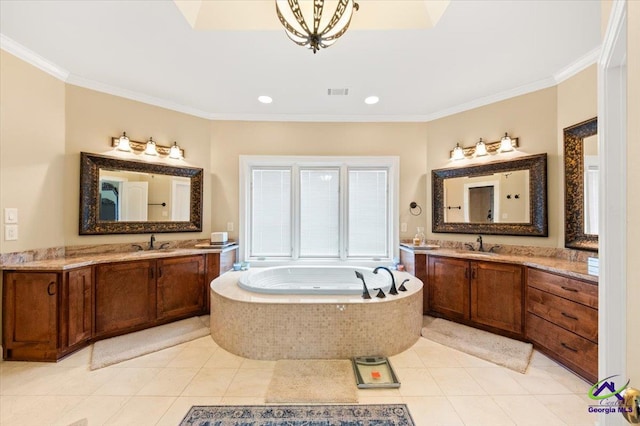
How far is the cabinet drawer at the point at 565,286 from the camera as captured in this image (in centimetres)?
197

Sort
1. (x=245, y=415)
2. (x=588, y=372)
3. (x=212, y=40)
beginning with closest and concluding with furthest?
(x=245, y=415) → (x=588, y=372) → (x=212, y=40)

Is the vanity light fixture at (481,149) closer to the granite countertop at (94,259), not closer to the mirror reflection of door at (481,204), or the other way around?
the mirror reflection of door at (481,204)

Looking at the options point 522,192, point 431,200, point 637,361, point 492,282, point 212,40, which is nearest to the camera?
point 637,361

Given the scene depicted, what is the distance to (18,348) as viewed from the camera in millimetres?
2252

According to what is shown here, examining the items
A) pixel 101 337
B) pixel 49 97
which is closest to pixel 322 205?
pixel 101 337

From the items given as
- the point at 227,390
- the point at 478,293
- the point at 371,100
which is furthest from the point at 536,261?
the point at 227,390

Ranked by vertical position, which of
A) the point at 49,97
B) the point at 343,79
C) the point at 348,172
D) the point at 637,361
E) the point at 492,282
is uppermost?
the point at 343,79

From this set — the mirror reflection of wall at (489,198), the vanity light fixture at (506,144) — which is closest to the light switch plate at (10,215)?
the mirror reflection of wall at (489,198)

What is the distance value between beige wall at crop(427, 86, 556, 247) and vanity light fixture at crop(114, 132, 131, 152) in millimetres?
3967

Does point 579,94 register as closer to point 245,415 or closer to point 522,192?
point 522,192

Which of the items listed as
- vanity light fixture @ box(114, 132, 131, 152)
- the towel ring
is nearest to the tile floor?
Result: the towel ring

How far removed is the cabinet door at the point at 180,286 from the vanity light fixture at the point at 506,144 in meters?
3.88

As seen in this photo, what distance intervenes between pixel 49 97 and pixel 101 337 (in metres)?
2.48

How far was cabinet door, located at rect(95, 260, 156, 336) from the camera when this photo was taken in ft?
8.46
